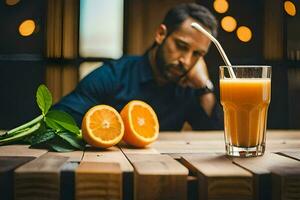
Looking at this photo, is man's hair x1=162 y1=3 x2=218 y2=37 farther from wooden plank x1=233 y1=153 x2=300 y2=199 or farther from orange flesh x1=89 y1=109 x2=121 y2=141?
wooden plank x1=233 y1=153 x2=300 y2=199

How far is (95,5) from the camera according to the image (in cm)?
243

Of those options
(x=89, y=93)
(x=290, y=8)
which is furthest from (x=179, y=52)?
(x=290, y=8)

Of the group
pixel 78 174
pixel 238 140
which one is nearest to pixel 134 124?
pixel 238 140

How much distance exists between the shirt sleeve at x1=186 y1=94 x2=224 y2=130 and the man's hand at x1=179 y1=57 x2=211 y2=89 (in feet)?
0.22

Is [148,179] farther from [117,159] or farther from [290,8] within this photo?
[290,8]

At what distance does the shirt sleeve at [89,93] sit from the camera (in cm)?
243

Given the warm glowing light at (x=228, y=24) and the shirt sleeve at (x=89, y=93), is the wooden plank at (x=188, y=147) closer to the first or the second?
the shirt sleeve at (x=89, y=93)

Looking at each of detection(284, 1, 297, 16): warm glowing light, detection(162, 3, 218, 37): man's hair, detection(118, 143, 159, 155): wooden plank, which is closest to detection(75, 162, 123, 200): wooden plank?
detection(118, 143, 159, 155): wooden plank

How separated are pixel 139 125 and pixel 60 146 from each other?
27 cm

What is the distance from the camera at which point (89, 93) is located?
244cm

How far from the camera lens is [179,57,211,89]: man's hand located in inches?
97.1

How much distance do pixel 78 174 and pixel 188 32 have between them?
1408mm

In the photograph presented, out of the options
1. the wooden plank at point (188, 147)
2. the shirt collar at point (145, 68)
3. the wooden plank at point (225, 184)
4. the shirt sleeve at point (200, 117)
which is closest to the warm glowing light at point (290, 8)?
the shirt sleeve at point (200, 117)

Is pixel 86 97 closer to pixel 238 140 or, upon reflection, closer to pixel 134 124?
pixel 134 124
